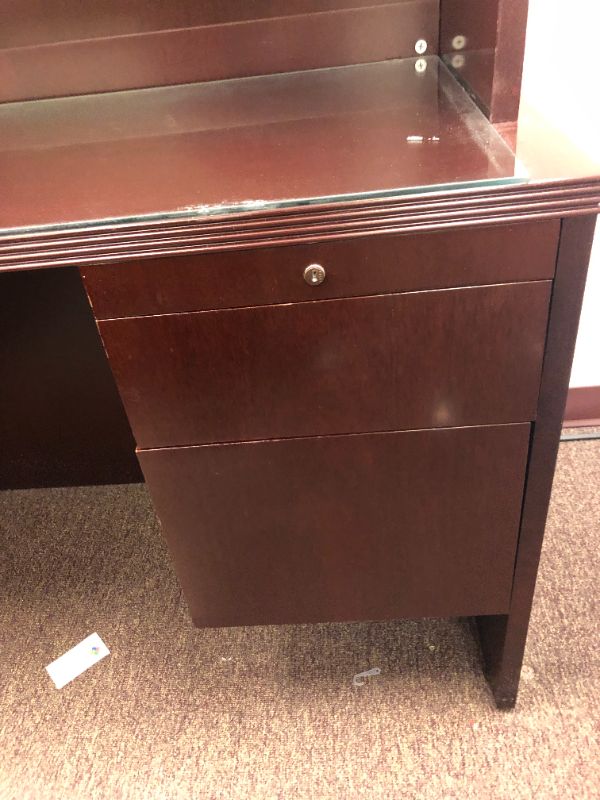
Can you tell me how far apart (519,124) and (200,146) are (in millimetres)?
Answer: 345

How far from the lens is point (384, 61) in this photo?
3.00 ft

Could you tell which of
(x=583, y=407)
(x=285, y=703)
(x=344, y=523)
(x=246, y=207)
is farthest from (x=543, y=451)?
(x=583, y=407)

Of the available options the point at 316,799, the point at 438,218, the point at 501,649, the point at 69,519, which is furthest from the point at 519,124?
the point at 69,519

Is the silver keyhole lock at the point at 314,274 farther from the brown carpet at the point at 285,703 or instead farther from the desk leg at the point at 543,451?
the brown carpet at the point at 285,703

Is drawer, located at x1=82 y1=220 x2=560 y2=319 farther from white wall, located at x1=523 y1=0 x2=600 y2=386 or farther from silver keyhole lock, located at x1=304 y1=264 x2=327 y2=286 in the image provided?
white wall, located at x1=523 y1=0 x2=600 y2=386

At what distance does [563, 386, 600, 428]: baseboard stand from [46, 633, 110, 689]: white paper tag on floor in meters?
1.09

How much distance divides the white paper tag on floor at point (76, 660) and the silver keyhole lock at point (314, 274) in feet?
2.85

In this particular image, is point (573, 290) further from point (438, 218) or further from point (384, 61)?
point (384, 61)

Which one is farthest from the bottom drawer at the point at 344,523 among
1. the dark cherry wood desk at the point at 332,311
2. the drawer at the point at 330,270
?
the drawer at the point at 330,270

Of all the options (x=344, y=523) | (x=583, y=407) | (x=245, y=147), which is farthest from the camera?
(x=583, y=407)

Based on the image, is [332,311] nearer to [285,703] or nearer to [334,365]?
[334,365]

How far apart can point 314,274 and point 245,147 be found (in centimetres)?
20

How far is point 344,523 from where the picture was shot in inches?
31.4

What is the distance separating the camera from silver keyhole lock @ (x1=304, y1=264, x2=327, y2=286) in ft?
1.96
